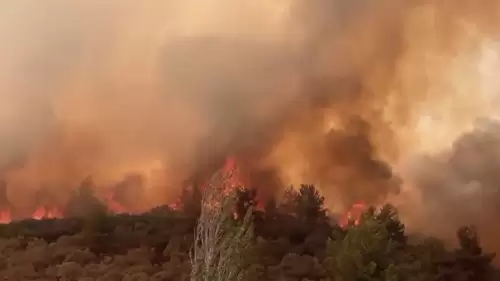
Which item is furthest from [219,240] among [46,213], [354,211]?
[46,213]

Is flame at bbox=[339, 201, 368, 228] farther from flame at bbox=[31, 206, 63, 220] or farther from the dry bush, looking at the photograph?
the dry bush

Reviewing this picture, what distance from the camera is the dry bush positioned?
14039 mm

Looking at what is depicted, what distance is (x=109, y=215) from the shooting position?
87.7 ft

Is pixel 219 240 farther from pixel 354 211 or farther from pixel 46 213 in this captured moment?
pixel 46 213

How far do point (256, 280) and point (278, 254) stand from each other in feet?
12.8

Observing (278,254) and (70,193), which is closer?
(278,254)

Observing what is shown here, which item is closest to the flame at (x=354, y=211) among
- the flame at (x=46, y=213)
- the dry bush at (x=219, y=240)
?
the flame at (x=46, y=213)

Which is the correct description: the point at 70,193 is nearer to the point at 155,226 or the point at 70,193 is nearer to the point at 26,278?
the point at 155,226

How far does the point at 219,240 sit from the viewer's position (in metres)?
14.4

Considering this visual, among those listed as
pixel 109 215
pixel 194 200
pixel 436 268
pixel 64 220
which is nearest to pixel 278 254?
pixel 194 200

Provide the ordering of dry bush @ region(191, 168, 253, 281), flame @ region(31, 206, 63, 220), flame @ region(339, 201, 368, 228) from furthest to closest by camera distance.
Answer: flame @ region(31, 206, 63, 220) < flame @ region(339, 201, 368, 228) < dry bush @ region(191, 168, 253, 281)

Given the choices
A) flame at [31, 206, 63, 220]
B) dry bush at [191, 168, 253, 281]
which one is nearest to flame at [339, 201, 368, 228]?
flame at [31, 206, 63, 220]

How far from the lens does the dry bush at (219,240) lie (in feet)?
46.1

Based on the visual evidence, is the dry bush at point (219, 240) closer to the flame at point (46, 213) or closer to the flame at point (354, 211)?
the flame at point (354, 211)
